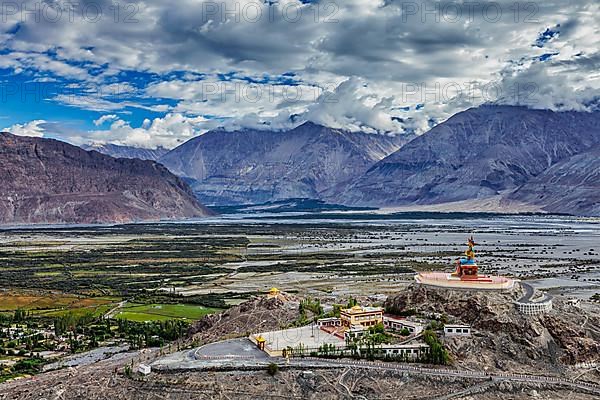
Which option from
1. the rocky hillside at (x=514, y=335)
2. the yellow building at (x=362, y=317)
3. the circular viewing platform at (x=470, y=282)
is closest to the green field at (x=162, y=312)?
the yellow building at (x=362, y=317)

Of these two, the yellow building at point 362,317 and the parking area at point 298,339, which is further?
the yellow building at point 362,317

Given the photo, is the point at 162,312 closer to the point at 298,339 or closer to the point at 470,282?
the point at 298,339

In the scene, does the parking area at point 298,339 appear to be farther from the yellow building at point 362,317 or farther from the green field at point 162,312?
the green field at point 162,312

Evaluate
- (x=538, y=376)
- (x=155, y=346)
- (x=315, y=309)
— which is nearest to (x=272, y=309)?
(x=315, y=309)

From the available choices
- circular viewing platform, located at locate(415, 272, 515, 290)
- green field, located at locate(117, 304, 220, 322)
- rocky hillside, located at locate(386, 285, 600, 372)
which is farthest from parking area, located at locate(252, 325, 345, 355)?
green field, located at locate(117, 304, 220, 322)

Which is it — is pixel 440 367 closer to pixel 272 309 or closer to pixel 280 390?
pixel 280 390

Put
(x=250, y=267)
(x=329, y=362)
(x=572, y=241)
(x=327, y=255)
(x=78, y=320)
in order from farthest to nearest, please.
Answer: (x=572, y=241)
(x=327, y=255)
(x=250, y=267)
(x=78, y=320)
(x=329, y=362)

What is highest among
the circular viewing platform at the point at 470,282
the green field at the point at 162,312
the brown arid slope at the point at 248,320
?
the circular viewing platform at the point at 470,282
